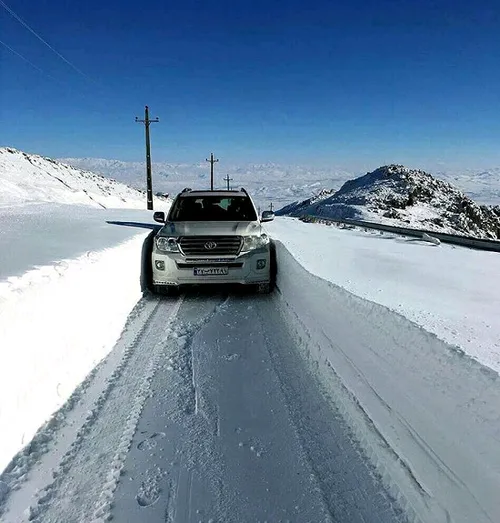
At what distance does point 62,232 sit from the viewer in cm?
973

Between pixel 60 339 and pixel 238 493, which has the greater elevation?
pixel 60 339

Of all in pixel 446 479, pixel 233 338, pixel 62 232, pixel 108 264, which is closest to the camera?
pixel 446 479

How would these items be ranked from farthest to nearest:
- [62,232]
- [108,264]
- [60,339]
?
[62,232], [108,264], [60,339]

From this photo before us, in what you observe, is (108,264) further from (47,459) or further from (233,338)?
(47,459)

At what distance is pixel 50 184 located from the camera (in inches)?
1609

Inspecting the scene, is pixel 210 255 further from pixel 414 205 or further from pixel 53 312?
pixel 414 205

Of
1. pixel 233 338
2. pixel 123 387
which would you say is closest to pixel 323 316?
pixel 233 338

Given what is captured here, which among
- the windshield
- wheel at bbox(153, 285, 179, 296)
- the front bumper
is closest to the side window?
the windshield

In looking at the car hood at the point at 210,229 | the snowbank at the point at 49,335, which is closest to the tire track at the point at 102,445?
the snowbank at the point at 49,335

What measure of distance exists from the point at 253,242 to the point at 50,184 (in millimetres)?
38084

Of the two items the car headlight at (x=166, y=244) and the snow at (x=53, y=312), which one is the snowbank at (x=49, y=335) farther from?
the car headlight at (x=166, y=244)

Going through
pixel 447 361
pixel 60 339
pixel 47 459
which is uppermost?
pixel 447 361

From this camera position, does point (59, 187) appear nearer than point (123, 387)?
No

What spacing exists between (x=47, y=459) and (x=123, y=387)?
1124mm
